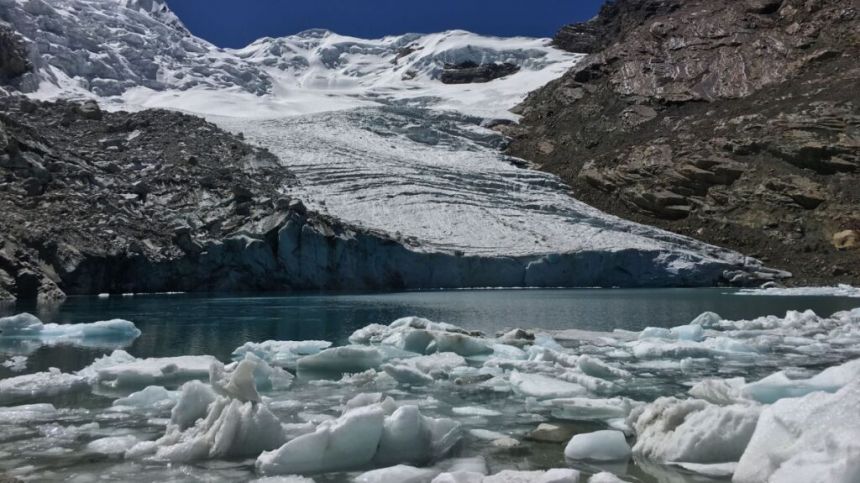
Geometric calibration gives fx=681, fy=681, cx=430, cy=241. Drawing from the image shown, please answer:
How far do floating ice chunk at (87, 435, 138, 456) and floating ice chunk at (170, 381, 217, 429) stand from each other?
0.38 meters

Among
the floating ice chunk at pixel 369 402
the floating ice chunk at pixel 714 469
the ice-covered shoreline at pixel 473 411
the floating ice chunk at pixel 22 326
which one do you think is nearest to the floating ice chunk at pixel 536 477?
the ice-covered shoreline at pixel 473 411

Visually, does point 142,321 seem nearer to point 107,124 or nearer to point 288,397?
point 288,397

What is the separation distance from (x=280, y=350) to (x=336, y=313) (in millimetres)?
8296

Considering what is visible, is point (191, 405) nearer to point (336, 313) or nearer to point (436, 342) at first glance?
point (436, 342)

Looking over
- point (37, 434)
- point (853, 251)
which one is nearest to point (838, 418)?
point (37, 434)

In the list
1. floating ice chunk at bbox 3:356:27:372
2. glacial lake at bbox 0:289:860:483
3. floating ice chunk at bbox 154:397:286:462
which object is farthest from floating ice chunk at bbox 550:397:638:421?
floating ice chunk at bbox 3:356:27:372

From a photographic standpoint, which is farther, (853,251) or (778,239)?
(778,239)

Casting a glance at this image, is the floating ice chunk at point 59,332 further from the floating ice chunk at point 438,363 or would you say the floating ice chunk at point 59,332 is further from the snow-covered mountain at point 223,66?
the snow-covered mountain at point 223,66

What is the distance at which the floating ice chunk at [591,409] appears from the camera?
685 centimetres

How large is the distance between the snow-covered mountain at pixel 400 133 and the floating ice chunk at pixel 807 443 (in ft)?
88.2

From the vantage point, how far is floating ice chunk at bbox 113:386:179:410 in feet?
24.1

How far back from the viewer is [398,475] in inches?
189

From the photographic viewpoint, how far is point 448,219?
117ft

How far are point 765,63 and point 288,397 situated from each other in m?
55.3
